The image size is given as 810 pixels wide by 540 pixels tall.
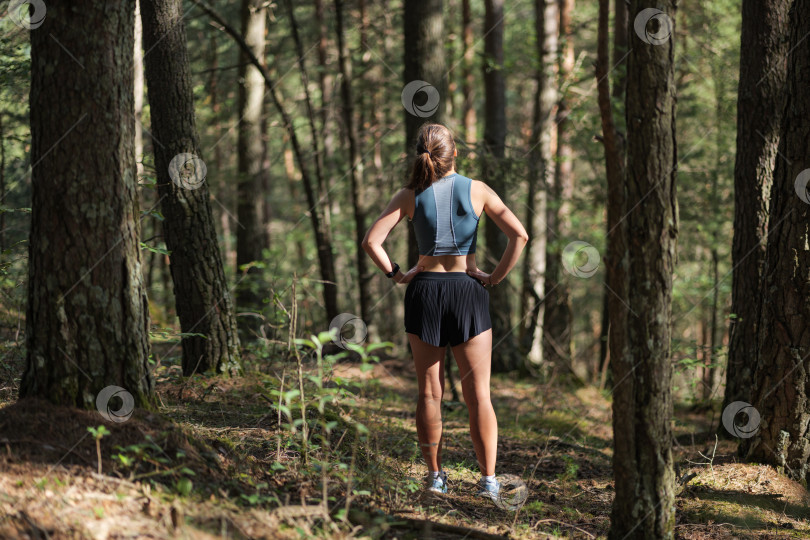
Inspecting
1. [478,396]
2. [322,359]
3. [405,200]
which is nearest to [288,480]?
[478,396]

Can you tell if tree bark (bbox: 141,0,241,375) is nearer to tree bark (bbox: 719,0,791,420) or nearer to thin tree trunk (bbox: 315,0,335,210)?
tree bark (bbox: 719,0,791,420)

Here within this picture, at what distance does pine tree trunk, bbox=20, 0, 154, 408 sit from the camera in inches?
127

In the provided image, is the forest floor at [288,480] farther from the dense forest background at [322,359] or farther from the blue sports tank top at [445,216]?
the blue sports tank top at [445,216]

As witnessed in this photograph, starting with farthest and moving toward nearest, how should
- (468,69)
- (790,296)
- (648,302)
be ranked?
(468,69)
(790,296)
(648,302)

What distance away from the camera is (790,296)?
4539 mm

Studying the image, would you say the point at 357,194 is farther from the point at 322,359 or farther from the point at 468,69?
the point at 468,69

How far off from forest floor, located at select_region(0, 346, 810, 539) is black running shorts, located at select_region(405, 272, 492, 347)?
61cm

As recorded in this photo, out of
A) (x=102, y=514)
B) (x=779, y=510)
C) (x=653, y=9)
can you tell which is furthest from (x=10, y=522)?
(x=779, y=510)

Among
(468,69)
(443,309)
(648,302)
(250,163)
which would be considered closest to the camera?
(648,302)

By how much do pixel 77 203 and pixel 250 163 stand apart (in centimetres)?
825

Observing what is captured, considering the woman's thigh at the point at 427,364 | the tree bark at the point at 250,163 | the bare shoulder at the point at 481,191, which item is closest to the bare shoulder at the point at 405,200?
the bare shoulder at the point at 481,191

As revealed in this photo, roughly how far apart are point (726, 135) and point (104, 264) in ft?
43.3

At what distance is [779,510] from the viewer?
431cm

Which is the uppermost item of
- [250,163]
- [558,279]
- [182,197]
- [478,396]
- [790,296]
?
[250,163]
